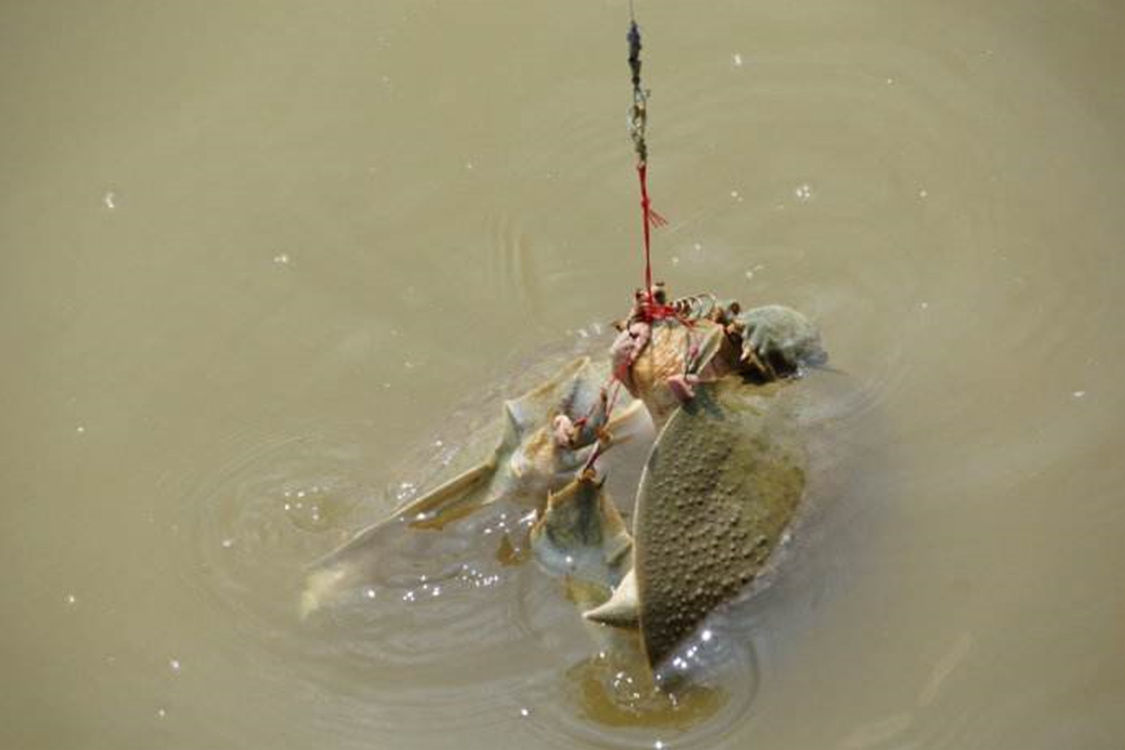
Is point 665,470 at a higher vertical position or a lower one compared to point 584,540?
higher

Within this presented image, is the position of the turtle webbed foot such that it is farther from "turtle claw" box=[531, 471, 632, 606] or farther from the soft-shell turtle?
"turtle claw" box=[531, 471, 632, 606]

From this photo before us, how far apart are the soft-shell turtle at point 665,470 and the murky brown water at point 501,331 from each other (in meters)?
0.22

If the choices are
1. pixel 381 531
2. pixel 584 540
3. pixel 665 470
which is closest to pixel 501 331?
pixel 381 531

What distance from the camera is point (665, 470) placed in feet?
9.50

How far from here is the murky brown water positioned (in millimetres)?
3334

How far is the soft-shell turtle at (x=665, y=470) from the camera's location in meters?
2.90

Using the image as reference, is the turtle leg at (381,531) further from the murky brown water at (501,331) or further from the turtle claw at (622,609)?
the turtle claw at (622,609)

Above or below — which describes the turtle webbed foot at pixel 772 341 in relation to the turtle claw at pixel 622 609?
above

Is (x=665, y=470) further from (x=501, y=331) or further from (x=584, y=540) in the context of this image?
(x=501, y=331)

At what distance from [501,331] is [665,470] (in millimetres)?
1217

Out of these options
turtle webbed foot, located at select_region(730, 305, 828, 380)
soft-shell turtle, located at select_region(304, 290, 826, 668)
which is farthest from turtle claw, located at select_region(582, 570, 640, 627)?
turtle webbed foot, located at select_region(730, 305, 828, 380)

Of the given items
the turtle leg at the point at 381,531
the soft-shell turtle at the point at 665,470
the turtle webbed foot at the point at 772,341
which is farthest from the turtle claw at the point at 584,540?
the turtle webbed foot at the point at 772,341

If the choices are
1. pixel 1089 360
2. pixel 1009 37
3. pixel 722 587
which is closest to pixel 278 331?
pixel 722 587

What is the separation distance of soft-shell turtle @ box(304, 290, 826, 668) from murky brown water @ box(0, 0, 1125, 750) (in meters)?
0.22
